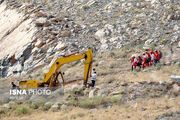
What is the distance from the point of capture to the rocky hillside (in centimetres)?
2038

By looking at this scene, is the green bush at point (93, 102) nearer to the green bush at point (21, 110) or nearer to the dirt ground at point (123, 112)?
the dirt ground at point (123, 112)

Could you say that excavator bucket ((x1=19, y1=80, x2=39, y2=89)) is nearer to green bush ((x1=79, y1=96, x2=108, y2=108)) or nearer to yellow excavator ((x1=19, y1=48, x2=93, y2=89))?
yellow excavator ((x1=19, y1=48, x2=93, y2=89))

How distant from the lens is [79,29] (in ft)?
75.8

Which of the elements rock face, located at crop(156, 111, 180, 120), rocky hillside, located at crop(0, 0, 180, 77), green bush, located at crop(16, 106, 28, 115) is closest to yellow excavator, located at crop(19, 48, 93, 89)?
green bush, located at crop(16, 106, 28, 115)

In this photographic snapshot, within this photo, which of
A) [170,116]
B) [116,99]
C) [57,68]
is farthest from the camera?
[57,68]

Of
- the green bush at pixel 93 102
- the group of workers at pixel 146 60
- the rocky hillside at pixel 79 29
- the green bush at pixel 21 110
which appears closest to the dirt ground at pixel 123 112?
the green bush at pixel 21 110

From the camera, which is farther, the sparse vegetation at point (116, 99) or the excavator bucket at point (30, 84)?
the excavator bucket at point (30, 84)

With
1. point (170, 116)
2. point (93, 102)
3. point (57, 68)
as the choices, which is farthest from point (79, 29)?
point (170, 116)

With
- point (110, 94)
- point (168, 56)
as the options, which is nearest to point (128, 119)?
point (110, 94)

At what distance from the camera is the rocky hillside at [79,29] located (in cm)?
2038

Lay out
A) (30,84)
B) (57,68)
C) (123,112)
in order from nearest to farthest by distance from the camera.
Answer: (123,112) < (57,68) < (30,84)

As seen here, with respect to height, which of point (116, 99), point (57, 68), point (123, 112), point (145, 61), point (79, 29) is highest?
point (79, 29)

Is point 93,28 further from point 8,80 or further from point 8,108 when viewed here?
point 8,108

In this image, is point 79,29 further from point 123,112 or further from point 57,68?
point 123,112
